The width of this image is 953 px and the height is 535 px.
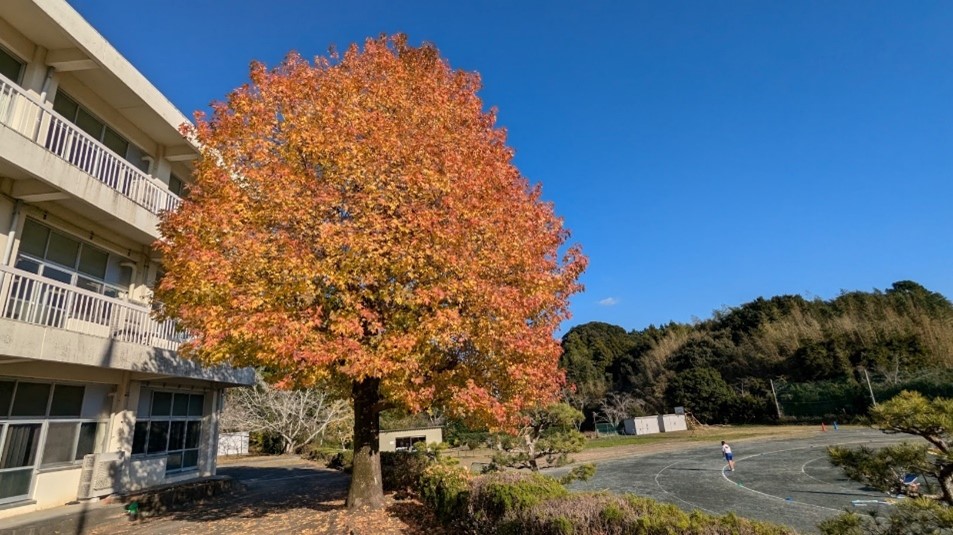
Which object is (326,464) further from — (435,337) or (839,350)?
(839,350)

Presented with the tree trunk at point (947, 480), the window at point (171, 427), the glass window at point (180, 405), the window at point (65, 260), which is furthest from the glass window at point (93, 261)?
the tree trunk at point (947, 480)

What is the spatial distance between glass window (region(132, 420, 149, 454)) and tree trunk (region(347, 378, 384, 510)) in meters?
7.86

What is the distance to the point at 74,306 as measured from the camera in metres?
11.8

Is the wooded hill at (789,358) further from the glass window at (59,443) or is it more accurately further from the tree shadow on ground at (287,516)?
the glass window at (59,443)

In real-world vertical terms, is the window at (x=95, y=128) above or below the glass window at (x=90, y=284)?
above

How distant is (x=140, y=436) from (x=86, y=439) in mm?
1800

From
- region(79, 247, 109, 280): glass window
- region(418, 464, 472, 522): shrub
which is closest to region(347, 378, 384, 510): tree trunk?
region(418, 464, 472, 522): shrub

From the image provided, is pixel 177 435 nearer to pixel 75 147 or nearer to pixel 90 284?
pixel 90 284

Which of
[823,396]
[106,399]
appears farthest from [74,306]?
[823,396]

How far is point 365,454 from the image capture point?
36.4 feet

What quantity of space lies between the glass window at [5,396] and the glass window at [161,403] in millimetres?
4502

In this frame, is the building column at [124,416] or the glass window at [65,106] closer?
the glass window at [65,106]

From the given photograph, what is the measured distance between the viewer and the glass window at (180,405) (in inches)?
643

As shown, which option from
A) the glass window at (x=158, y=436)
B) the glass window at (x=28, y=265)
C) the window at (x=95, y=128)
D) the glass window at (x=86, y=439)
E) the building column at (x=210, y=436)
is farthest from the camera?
the building column at (x=210, y=436)
